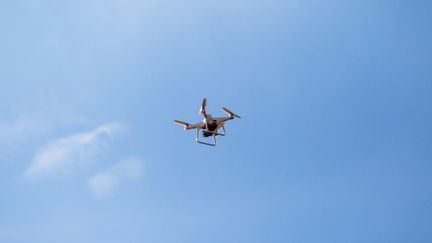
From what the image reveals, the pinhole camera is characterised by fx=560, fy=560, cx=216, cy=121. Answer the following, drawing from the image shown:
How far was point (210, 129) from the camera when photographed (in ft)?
250

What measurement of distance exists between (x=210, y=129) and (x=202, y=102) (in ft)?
21.1

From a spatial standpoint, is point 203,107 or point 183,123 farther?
point 183,123

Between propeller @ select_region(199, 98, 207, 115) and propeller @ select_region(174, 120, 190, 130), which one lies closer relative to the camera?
propeller @ select_region(199, 98, 207, 115)

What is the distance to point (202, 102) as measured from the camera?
7088 cm

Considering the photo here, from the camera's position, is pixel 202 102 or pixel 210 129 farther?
pixel 210 129

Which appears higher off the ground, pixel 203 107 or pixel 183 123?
pixel 183 123

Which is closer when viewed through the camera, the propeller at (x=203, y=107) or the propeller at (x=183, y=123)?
the propeller at (x=203, y=107)

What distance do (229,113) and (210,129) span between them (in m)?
3.43

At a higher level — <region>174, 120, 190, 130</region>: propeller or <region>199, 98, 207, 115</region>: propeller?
<region>174, 120, 190, 130</region>: propeller

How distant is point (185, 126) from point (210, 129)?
366cm

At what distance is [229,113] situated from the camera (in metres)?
76.7

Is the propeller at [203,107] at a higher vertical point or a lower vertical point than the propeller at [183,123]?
lower

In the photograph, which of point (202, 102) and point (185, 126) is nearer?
point (202, 102)
